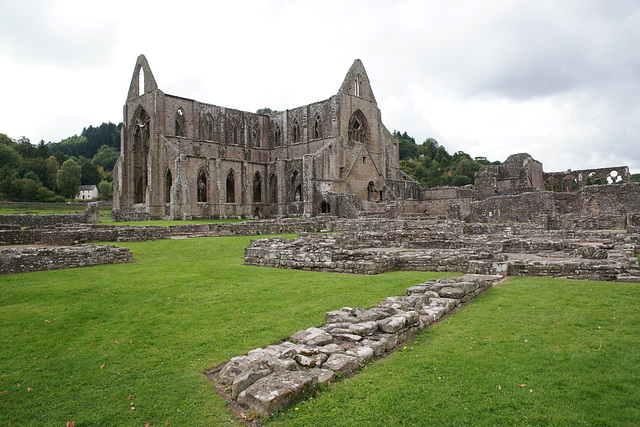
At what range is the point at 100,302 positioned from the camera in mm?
9148

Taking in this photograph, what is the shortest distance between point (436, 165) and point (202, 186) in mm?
63775

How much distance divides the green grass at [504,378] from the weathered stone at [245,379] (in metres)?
0.73

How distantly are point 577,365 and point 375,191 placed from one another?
167ft

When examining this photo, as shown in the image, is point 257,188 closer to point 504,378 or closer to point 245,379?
point 245,379

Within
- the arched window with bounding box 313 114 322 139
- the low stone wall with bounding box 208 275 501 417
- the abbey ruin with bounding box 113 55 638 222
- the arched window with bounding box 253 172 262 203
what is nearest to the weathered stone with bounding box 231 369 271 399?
the low stone wall with bounding box 208 275 501 417

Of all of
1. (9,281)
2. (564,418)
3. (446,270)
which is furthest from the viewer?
(446,270)

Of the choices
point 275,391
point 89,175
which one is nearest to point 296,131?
point 275,391

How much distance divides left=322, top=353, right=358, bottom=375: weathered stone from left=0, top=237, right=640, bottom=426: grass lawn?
0.60 ft

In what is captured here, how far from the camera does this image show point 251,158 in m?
58.7

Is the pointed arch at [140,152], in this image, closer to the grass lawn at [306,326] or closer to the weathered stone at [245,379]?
the grass lawn at [306,326]

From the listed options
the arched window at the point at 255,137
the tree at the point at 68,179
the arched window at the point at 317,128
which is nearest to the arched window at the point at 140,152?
the arched window at the point at 255,137

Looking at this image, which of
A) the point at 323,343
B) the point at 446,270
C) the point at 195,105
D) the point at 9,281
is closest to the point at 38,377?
the point at 323,343

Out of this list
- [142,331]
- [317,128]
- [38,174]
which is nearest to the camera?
[142,331]

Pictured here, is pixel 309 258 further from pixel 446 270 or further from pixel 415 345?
pixel 415 345
